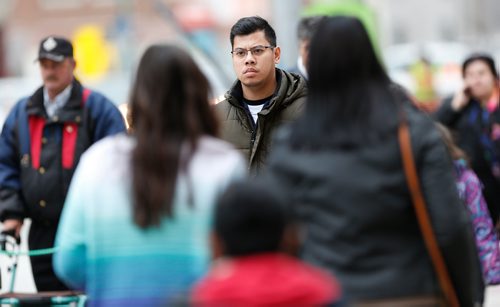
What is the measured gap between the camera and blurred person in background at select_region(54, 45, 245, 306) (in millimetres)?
3914

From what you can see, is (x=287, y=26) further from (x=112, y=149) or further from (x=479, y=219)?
(x=112, y=149)

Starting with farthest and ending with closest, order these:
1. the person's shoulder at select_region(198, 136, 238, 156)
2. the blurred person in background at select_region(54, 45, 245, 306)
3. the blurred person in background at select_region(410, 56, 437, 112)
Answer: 1. the blurred person in background at select_region(410, 56, 437, 112)
2. the person's shoulder at select_region(198, 136, 238, 156)
3. the blurred person in background at select_region(54, 45, 245, 306)

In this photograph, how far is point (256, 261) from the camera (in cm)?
321

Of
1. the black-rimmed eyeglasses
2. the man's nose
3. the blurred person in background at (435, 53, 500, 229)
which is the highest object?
the black-rimmed eyeglasses

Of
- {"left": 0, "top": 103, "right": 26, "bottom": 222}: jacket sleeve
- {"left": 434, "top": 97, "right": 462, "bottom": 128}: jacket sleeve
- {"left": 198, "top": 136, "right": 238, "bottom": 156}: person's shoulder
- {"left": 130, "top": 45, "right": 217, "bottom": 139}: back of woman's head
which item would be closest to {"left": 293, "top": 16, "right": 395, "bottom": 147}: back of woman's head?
{"left": 198, "top": 136, "right": 238, "bottom": 156}: person's shoulder

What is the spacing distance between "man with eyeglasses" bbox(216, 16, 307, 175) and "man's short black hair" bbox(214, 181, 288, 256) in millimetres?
2971

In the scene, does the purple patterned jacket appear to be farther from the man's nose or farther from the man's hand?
the man's hand

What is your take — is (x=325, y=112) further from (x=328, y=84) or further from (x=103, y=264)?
(x=103, y=264)

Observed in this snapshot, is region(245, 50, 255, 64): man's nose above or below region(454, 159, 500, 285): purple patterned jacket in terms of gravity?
above

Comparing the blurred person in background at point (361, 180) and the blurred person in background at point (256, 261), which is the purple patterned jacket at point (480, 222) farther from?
the blurred person in background at point (256, 261)

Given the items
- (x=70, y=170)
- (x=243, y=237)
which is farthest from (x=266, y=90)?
(x=243, y=237)

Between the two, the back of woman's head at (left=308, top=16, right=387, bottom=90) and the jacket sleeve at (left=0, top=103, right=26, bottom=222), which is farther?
the jacket sleeve at (left=0, top=103, right=26, bottom=222)

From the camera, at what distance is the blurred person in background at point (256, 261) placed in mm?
3104

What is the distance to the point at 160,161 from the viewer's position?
156 inches
